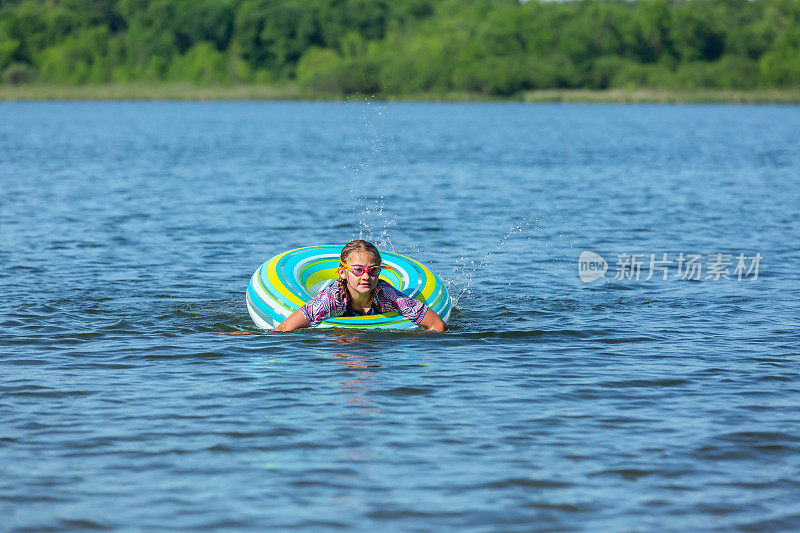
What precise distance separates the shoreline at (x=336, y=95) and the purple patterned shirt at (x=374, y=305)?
8800 cm

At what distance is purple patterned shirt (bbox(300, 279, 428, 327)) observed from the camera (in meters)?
9.55

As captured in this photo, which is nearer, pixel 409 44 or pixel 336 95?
→ pixel 336 95

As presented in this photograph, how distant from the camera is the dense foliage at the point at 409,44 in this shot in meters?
113

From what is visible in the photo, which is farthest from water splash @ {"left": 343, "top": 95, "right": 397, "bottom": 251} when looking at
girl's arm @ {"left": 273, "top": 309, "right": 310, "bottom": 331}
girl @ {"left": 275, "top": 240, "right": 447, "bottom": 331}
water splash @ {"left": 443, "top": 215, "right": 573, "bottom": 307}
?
girl's arm @ {"left": 273, "top": 309, "right": 310, "bottom": 331}

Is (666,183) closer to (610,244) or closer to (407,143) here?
(610,244)

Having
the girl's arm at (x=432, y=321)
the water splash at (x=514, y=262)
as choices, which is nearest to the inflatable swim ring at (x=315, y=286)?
the girl's arm at (x=432, y=321)

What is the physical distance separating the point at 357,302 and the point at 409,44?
402ft

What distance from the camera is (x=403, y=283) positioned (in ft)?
34.5

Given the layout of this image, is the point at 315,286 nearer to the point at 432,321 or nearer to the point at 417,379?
the point at 432,321

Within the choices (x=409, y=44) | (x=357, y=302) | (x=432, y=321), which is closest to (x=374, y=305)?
(x=357, y=302)

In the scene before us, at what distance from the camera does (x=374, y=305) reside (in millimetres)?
9734

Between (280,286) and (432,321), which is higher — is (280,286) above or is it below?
above

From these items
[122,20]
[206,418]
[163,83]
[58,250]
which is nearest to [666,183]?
[58,250]

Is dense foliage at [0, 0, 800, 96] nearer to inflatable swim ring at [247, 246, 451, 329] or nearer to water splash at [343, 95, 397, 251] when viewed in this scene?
water splash at [343, 95, 397, 251]
